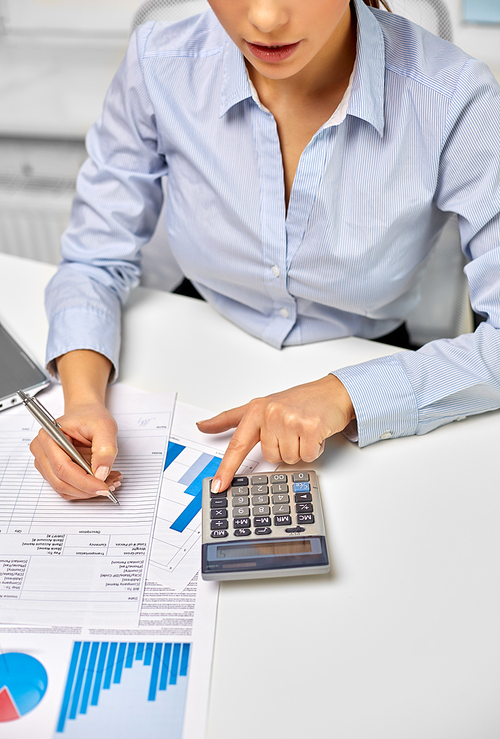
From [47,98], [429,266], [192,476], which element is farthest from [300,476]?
[47,98]

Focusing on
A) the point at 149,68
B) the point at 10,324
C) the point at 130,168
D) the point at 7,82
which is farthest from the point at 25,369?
the point at 7,82

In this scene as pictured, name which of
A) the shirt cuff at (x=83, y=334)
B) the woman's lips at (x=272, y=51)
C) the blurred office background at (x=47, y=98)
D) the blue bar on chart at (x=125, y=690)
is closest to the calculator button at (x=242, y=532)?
the blue bar on chart at (x=125, y=690)

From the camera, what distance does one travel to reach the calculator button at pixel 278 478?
2.10 feet

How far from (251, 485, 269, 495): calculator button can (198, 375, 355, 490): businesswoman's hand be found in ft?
0.08

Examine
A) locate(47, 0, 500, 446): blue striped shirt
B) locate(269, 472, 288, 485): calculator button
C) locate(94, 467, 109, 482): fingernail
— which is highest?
locate(47, 0, 500, 446): blue striped shirt

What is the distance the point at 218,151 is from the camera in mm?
812

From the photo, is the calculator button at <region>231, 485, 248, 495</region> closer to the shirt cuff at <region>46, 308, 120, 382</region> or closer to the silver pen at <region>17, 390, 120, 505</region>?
the silver pen at <region>17, 390, 120, 505</region>

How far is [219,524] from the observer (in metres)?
0.60

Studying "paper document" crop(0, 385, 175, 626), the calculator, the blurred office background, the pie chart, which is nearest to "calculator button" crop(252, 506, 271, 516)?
the calculator

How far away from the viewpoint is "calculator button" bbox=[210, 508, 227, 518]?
61 cm

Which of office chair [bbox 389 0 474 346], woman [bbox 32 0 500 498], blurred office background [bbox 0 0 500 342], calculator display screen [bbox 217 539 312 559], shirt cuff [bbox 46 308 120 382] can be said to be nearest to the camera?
calculator display screen [bbox 217 539 312 559]

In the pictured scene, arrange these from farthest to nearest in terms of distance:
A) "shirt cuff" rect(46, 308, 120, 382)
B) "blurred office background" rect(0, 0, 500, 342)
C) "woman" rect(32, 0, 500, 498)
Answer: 1. "blurred office background" rect(0, 0, 500, 342)
2. "shirt cuff" rect(46, 308, 120, 382)
3. "woman" rect(32, 0, 500, 498)

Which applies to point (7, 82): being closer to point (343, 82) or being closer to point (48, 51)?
point (48, 51)

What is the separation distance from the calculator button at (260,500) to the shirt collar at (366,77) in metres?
0.44
